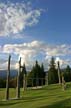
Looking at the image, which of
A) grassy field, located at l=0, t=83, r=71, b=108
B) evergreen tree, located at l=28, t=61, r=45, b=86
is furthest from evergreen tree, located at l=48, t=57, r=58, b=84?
grassy field, located at l=0, t=83, r=71, b=108

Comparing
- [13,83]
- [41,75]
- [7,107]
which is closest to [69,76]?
[41,75]

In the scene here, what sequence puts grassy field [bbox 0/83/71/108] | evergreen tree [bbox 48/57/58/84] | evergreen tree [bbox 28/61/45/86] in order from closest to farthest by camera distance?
grassy field [bbox 0/83/71/108], evergreen tree [bbox 48/57/58/84], evergreen tree [bbox 28/61/45/86]

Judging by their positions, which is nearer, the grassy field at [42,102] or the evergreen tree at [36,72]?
the grassy field at [42,102]

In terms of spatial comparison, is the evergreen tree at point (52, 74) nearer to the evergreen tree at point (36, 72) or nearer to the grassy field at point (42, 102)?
the evergreen tree at point (36, 72)

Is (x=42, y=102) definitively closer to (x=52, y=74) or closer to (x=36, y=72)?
(x=52, y=74)

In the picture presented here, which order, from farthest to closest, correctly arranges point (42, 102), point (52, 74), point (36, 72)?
point (36, 72)
point (52, 74)
point (42, 102)

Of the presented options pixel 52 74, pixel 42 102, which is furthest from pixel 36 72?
pixel 42 102

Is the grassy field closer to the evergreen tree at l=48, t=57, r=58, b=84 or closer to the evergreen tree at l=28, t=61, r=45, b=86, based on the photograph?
the evergreen tree at l=48, t=57, r=58, b=84

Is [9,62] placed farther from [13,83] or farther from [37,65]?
[37,65]

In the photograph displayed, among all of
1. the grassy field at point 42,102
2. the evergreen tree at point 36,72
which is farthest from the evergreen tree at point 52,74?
the grassy field at point 42,102

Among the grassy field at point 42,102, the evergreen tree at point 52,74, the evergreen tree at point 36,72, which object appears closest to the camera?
the grassy field at point 42,102

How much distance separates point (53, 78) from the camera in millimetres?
90375

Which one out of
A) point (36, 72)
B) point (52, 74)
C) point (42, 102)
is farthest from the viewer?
point (36, 72)

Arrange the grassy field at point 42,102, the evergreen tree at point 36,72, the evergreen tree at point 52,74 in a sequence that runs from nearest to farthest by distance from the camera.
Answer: the grassy field at point 42,102, the evergreen tree at point 52,74, the evergreen tree at point 36,72
